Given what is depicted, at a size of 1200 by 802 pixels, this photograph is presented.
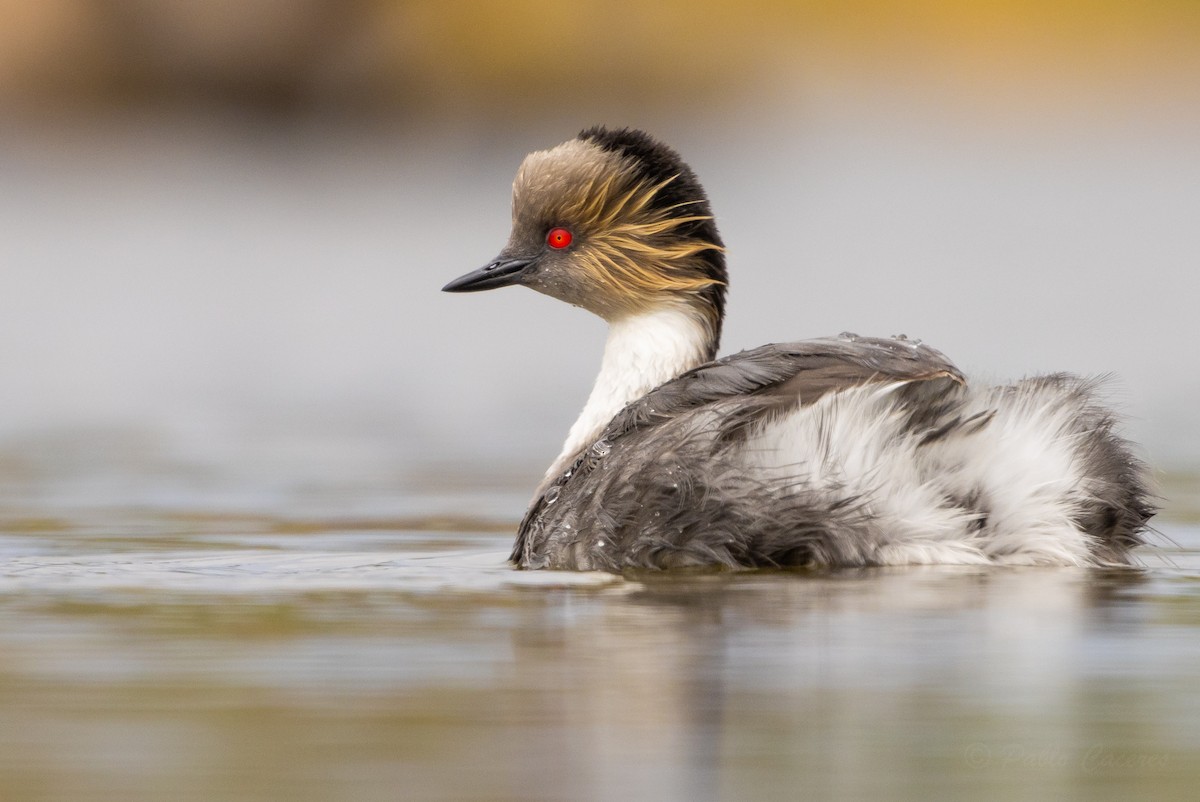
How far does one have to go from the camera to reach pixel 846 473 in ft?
22.6

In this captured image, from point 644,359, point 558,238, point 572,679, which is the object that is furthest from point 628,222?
point 572,679

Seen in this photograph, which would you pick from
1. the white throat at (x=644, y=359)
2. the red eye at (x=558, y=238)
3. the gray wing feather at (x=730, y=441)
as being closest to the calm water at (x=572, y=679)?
the gray wing feather at (x=730, y=441)

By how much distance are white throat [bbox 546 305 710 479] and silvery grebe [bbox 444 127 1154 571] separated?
491 mm

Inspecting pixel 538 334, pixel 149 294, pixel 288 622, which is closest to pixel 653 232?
pixel 288 622

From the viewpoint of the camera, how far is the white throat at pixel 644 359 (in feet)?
26.7

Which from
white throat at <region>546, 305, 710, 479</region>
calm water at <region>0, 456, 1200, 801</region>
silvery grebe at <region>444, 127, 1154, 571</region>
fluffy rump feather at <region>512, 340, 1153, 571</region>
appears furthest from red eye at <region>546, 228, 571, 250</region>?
fluffy rump feather at <region>512, 340, 1153, 571</region>

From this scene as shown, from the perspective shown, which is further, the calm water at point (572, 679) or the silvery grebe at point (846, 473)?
the silvery grebe at point (846, 473)

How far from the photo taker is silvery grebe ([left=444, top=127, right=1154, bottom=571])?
272 inches

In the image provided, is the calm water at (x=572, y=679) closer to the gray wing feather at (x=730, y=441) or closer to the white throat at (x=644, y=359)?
the gray wing feather at (x=730, y=441)

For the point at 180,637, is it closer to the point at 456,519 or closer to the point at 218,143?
the point at 456,519

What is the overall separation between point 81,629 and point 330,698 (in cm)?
123

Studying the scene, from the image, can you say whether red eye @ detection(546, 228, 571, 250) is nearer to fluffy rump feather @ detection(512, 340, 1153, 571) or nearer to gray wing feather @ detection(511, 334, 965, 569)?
gray wing feather @ detection(511, 334, 965, 569)

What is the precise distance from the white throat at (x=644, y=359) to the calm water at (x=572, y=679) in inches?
26.9

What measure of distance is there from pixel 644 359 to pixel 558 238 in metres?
0.57
